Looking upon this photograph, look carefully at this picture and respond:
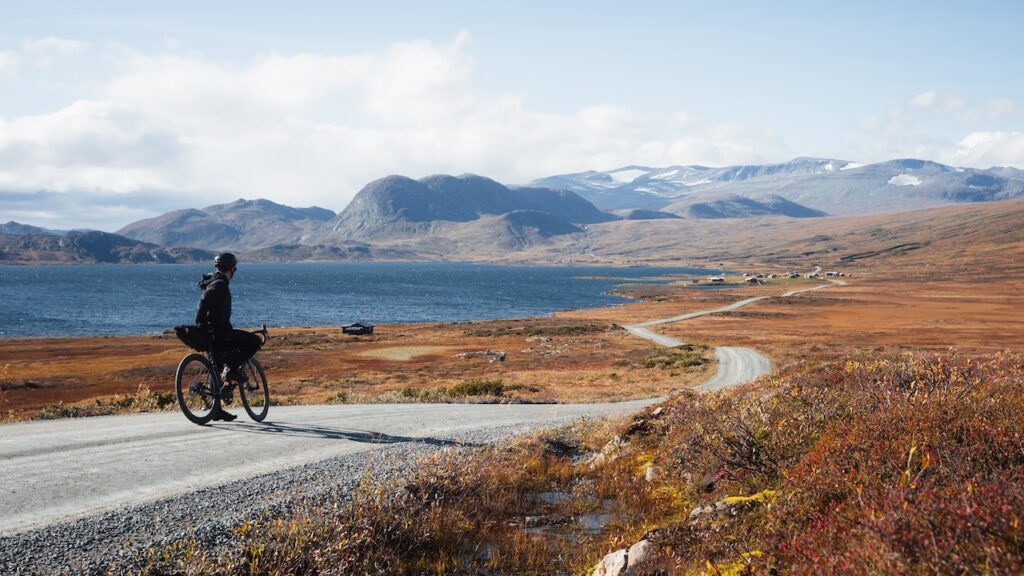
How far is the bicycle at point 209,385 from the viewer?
11.4 metres

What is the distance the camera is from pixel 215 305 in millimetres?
11180

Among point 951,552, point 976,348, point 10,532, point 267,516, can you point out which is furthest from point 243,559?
point 976,348

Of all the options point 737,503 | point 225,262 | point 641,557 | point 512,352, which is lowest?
point 512,352

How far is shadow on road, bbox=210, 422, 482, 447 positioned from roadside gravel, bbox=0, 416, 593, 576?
120cm

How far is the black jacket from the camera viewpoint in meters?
11.1

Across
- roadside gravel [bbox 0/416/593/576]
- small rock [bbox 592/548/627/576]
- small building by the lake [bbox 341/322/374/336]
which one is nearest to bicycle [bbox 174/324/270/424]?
roadside gravel [bbox 0/416/593/576]

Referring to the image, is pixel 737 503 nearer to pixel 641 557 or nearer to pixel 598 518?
pixel 641 557

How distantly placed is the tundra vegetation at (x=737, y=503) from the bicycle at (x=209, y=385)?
472cm

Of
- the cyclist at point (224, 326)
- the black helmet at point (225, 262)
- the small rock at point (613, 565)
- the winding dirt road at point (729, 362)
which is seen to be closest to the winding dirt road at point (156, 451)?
the cyclist at point (224, 326)

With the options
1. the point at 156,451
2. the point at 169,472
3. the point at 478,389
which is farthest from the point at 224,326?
the point at 478,389

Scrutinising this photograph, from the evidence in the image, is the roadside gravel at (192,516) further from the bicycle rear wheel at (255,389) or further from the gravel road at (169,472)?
the bicycle rear wheel at (255,389)

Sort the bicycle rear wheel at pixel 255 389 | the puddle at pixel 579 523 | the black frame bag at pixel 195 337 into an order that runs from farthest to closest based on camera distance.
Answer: the bicycle rear wheel at pixel 255 389 < the black frame bag at pixel 195 337 < the puddle at pixel 579 523

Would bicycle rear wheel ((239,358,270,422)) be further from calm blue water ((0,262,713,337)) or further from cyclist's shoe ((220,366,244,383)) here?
calm blue water ((0,262,713,337))

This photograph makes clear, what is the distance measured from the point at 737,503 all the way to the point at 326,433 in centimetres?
775
